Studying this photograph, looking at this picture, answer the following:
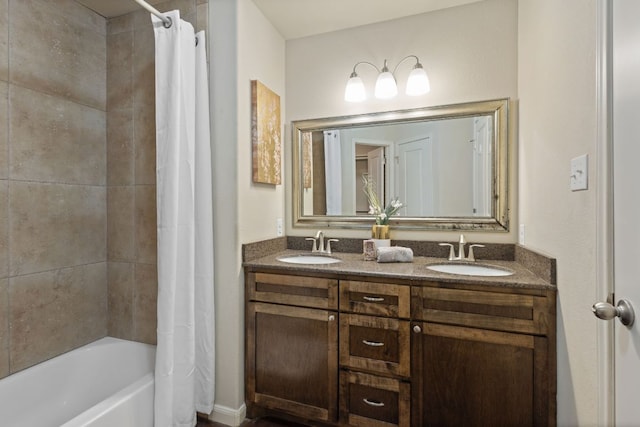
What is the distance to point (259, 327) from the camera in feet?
5.62

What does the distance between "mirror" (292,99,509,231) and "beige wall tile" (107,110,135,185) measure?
1.07 meters

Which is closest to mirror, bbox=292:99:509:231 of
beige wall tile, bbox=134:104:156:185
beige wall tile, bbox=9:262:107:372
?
beige wall tile, bbox=134:104:156:185

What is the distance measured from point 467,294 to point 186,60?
1809mm

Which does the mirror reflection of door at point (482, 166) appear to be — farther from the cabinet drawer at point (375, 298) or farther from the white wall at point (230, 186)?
the white wall at point (230, 186)

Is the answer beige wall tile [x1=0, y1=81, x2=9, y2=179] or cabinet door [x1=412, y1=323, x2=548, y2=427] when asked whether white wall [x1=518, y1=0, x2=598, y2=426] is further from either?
beige wall tile [x1=0, y1=81, x2=9, y2=179]

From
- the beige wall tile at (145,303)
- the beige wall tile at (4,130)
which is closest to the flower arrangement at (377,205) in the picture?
the beige wall tile at (145,303)

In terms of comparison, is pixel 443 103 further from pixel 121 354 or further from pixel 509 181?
pixel 121 354

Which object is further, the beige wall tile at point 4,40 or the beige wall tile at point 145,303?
the beige wall tile at point 145,303

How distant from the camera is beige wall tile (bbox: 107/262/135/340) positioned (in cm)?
199

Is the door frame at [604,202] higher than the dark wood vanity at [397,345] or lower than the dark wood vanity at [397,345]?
higher

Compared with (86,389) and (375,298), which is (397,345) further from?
(86,389)

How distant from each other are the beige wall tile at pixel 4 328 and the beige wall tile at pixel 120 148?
791 millimetres

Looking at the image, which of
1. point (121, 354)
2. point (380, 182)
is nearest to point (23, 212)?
point (121, 354)

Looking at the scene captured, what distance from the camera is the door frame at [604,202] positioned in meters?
0.87
